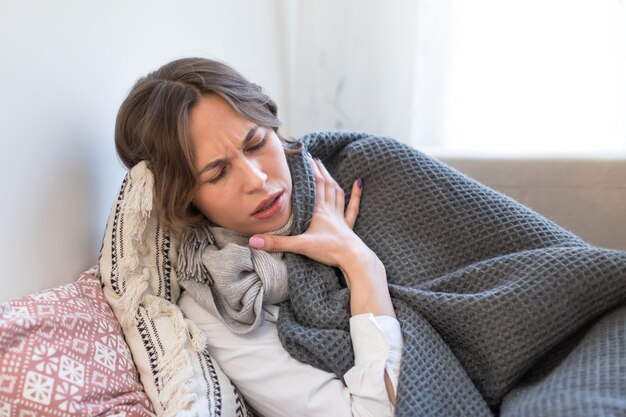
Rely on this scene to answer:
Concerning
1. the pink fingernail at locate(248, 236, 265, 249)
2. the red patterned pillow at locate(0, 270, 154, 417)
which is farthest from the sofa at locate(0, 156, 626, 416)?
the pink fingernail at locate(248, 236, 265, 249)

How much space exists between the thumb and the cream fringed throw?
12 millimetres

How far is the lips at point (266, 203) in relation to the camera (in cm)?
103

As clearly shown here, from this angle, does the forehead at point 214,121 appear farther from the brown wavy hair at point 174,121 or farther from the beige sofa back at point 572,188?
the beige sofa back at point 572,188

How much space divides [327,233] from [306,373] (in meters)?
0.25

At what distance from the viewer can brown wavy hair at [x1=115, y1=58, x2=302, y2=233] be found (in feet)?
3.30

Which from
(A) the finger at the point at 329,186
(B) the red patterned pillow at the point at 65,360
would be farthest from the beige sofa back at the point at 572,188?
(B) the red patterned pillow at the point at 65,360

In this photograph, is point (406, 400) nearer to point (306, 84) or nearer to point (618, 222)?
point (618, 222)

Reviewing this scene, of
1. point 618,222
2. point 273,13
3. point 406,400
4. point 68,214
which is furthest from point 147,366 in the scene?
point 273,13

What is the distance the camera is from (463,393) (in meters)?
0.93

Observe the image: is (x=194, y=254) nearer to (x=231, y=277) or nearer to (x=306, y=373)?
(x=231, y=277)

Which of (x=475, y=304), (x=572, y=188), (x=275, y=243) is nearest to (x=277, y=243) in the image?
(x=275, y=243)

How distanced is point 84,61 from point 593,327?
993 millimetres

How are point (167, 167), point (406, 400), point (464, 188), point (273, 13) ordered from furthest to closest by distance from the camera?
point (273, 13) < point (464, 188) < point (167, 167) < point (406, 400)

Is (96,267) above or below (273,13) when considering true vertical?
below
